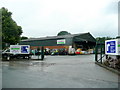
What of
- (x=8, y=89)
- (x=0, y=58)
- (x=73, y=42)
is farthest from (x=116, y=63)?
(x=73, y=42)

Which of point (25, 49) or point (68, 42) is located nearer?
point (25, 49)

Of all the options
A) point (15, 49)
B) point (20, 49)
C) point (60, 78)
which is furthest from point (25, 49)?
point (60, 78)

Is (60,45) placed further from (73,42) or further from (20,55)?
(20,55)

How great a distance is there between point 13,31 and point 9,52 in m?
6.36

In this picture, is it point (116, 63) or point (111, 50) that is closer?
point (116, 63)

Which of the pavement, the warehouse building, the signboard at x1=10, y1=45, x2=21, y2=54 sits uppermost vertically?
the warehouse building

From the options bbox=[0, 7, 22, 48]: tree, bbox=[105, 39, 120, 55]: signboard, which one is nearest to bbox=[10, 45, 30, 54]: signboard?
bbox=[0, 7, 22, 48]: tree

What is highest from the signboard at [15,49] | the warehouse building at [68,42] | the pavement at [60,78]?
the warehouse building at [68,42]

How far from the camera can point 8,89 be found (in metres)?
4.98

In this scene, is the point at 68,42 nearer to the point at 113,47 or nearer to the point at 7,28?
the point at 7,28

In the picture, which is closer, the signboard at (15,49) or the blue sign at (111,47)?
the blue sign at (111,47)

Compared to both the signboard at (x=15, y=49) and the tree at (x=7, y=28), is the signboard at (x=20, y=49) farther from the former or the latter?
the tree at (x=7, y=28)

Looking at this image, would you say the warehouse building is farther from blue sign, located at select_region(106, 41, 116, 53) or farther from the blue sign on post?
blue sign, located at select_region(106, 41, 116, 53)

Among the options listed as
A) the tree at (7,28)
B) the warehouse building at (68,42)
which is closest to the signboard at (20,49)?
the tree at (7,28)
